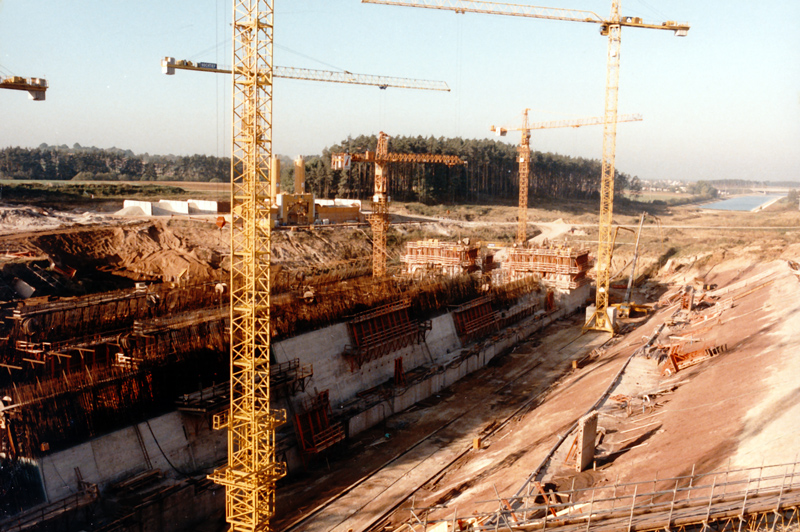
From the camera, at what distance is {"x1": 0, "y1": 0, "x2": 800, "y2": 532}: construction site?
53.9ft

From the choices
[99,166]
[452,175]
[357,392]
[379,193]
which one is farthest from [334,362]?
[99,166]

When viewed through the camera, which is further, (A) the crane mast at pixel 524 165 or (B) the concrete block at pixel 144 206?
(A) the crane mast at pixel 524 165

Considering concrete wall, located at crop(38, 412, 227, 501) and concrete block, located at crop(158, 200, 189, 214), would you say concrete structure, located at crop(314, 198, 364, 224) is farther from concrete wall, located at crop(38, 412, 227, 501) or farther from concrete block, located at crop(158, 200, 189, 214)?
concrete wall, located at crop(38, 412, 227, 501)

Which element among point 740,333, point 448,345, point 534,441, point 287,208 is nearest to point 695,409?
point 534,441

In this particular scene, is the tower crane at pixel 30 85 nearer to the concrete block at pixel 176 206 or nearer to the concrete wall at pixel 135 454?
the concrete wall at pixel 135 454

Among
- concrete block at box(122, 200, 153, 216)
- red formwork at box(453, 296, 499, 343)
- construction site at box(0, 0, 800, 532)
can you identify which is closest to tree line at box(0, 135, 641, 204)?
concrete block at box(122, 200, 153, 216)

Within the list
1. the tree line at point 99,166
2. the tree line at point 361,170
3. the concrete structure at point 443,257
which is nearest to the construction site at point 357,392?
the concrete structure at point 443,257

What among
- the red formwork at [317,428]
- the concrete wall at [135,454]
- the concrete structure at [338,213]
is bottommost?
the red formwork at [317,428]

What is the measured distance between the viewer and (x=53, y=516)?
1594 cm

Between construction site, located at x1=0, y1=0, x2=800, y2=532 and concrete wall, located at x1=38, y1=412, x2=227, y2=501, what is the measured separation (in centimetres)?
6

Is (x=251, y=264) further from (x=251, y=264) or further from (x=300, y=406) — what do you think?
(x=300, y=406)

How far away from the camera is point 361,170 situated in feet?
294

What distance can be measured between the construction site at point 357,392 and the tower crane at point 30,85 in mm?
115

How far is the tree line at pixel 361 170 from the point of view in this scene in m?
86.4
